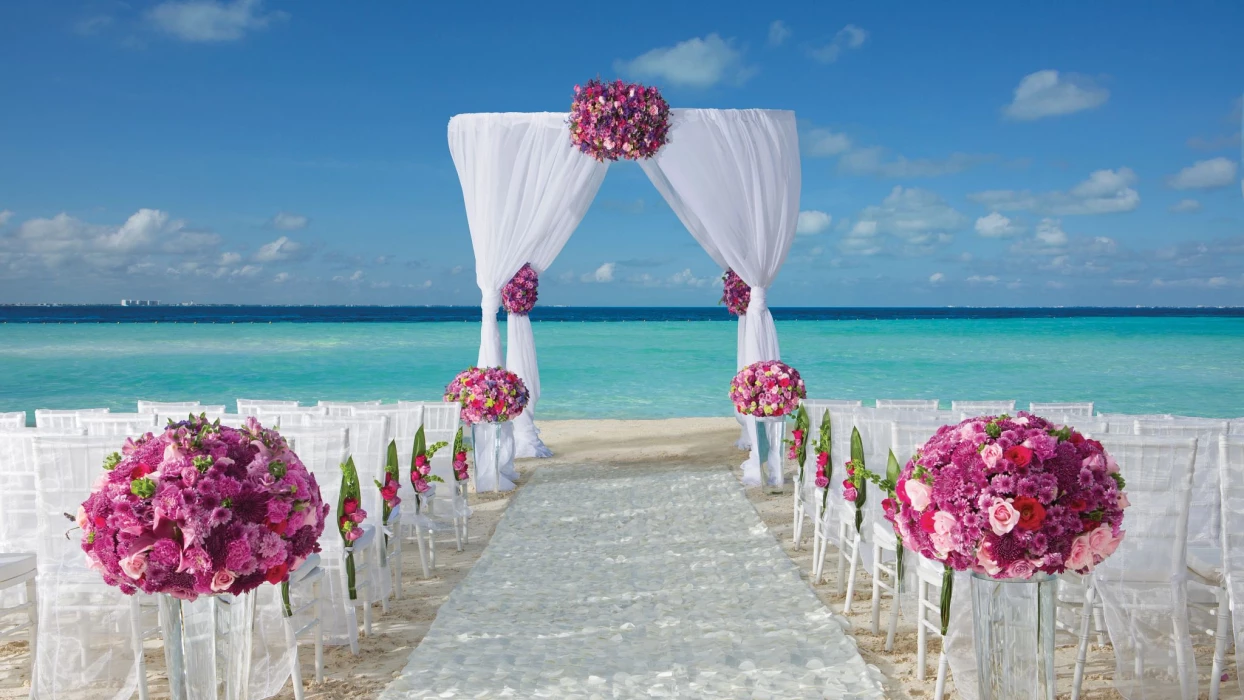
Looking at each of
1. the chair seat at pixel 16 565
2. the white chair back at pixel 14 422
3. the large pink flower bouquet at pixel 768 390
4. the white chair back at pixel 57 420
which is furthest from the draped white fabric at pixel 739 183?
the chair seat at pixel 16 565

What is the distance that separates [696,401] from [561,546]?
9.64 metres

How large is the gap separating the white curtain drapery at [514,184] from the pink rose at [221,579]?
5021 mm

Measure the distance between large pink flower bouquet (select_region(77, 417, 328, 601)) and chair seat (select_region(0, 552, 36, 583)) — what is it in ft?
4.65

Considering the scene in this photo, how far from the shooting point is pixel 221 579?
1.77m

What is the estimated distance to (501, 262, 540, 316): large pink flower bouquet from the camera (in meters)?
7.29

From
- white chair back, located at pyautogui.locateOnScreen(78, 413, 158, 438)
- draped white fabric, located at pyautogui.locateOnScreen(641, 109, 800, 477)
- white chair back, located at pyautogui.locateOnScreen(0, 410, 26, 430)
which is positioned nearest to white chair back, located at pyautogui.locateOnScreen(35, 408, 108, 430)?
white chair back, located at pyautogui.locateOnScreen(78, 413, 158, 438)

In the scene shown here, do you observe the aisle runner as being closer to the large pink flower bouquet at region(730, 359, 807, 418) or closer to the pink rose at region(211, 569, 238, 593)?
the large pink flower bouquet at region(730, 359, 807, 418)

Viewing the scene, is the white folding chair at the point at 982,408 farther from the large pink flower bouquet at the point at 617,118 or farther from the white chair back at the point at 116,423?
the white chair back at the point at 116,423

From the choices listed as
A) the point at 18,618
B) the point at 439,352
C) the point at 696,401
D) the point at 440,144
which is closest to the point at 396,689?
the point at 18,618

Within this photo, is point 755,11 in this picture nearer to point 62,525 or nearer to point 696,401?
point 696,401

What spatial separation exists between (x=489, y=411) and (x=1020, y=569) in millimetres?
4730

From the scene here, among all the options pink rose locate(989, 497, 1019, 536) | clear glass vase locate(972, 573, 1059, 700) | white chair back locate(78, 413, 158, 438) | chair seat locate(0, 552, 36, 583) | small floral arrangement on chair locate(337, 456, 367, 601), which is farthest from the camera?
white chair back locate(78, 413, 158, 438)

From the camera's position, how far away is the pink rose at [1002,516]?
1727 millimetres

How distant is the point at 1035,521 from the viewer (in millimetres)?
1740
